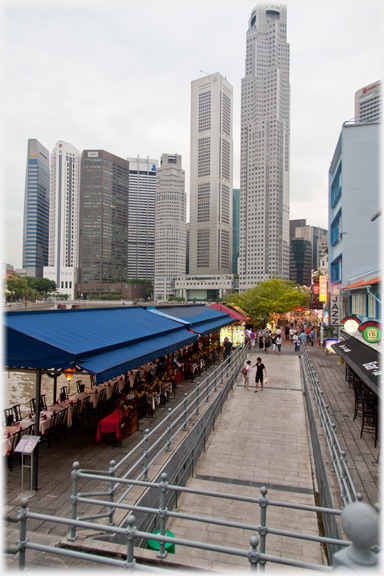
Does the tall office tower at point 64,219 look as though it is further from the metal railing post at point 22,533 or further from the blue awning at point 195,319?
the metal railing post at point 22,533

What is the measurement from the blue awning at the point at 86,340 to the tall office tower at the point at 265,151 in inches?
6081

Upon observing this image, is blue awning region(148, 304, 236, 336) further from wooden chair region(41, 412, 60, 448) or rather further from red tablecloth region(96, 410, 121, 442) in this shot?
wooden chair region(41, 412, 60, 448)

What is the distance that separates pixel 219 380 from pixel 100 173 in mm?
202370

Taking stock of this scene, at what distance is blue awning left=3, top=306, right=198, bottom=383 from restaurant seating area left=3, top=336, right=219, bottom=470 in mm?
760

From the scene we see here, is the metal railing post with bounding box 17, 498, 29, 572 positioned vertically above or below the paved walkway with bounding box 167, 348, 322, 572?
above

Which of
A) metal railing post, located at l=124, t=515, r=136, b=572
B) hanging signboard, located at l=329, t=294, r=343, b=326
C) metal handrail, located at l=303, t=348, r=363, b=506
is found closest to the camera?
metal railing post, located at l=124, t=515, r=136, b=572

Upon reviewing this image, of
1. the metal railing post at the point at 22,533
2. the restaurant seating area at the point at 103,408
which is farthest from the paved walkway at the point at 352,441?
the restaurant seating area at the point at 103,408

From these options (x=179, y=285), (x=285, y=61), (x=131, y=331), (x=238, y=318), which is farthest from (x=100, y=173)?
(x=131, y=331)

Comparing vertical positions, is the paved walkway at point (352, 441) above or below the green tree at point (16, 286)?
below

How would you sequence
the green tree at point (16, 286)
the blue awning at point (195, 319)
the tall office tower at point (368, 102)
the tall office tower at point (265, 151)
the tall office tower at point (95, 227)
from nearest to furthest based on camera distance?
the blue awning at point (195, 319) → the green tree at point (16, 286) → the tall office tower at point (265, 151) → the tall office tower at point (368, 102) → the tall office tower at point (95, 227)

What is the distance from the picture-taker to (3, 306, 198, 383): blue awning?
268 inches

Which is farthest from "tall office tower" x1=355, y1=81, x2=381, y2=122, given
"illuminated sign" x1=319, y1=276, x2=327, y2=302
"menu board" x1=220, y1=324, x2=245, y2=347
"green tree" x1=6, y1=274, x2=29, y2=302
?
"menu board" x1=220, y1=324, x2=245, y2=347

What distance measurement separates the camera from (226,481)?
8492mm

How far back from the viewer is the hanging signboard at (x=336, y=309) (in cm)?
2498
